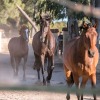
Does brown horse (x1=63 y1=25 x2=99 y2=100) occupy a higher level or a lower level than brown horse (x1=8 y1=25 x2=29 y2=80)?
higher

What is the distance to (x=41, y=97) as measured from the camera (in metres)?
8.49

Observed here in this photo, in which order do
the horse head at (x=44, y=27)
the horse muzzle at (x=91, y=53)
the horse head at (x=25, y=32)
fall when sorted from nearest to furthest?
1. the horse muzzle at (x=91, y=53)
2. the horse head at (x=44, y=27)
3. the horse head at (x=25, y=32)

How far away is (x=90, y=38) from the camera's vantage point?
21.4ft

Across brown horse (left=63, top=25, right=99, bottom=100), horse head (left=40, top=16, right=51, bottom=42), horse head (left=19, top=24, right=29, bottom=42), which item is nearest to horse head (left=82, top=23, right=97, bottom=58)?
brown horse (left=63, top=25, right=99, bottom=100)

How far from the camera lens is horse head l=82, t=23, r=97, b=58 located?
645 centimetres

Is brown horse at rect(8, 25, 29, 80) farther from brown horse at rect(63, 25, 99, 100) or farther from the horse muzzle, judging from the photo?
the horse muzzle

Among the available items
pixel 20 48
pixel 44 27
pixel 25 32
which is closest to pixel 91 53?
pixel 44 27

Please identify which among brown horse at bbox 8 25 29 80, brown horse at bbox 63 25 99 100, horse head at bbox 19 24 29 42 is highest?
brown horse at bbox 63 25 99 100

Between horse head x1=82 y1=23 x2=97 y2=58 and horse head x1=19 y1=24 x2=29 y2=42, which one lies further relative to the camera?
horse head x1=19 y1=24 x2=29 y2=42

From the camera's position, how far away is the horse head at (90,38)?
6.45 metres

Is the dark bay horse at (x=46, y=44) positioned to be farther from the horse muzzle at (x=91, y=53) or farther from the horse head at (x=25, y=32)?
the horse muzzle at (x=91, y=53)

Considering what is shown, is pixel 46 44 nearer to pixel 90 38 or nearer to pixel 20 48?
pixel 20 48

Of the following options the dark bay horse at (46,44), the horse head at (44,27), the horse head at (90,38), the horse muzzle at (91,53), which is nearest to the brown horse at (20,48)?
the dark bay horse at (46,44)

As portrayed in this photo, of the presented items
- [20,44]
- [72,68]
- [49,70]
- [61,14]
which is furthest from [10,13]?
[72,68]
